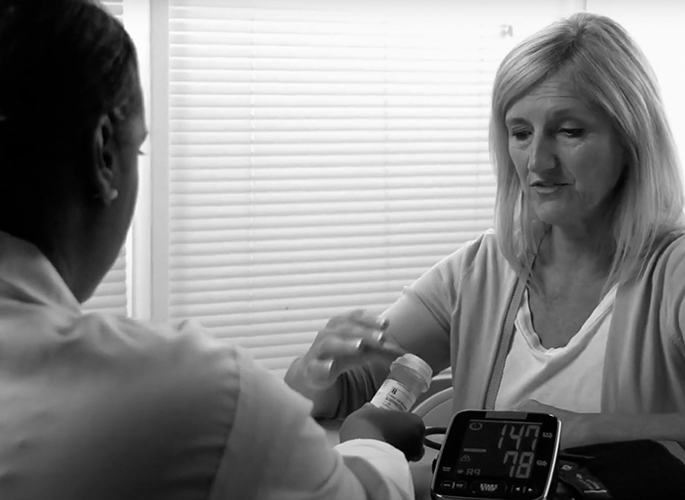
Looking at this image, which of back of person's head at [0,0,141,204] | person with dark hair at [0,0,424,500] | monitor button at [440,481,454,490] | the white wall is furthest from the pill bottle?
the white wall

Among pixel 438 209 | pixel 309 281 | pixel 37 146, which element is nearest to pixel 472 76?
pixel 438 209

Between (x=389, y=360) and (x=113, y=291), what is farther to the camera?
(x=113, y=291)

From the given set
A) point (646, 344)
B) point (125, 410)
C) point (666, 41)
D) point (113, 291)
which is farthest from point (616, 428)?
point (666, 41)

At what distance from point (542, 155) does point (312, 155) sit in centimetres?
128

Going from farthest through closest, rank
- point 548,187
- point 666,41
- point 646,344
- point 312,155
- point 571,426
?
point 666,41
point 312,155
point 548,187
point 646,344
point 571,426

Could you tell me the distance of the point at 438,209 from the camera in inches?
122

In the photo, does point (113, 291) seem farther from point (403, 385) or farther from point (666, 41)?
point (666, 41)

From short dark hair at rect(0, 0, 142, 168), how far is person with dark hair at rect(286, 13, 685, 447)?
2.62ft

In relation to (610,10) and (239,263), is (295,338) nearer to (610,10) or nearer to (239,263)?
(239,263)

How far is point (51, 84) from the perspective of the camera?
28.5 inches

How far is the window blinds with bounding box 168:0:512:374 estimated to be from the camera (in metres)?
2.74

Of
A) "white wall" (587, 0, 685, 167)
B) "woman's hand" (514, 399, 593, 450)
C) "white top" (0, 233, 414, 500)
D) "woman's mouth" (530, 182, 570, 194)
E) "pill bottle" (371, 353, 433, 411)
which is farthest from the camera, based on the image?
"white wall" (587, 0, 685, 167)

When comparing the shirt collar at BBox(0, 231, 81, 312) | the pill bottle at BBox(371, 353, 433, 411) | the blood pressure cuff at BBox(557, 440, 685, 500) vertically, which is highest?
the shirt collar at BBox(0, 231, 81, 312)

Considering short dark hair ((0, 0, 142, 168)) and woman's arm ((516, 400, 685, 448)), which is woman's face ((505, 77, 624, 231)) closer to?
woman's arm ((516, 400, 685, 448))
